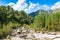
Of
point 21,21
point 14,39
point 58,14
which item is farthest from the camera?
point 21,21

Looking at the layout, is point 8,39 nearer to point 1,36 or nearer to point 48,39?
point 1,36

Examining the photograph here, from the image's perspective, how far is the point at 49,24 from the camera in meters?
27.7

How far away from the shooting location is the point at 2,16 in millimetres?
33531

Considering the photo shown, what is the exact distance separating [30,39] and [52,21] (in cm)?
904

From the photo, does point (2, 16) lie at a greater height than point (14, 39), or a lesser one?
greater

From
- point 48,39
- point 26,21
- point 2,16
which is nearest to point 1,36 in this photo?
point 48,39

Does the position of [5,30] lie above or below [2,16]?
below

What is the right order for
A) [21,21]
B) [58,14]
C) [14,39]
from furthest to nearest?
1. [21,21]
2. [58,14]
3. [14,39]

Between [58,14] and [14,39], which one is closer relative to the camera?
[14,39]

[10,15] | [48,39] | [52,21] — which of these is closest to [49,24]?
[52,21]

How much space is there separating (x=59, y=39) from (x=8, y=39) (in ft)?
20.1

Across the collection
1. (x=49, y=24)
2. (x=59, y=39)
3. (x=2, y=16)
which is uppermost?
(x=2, y=16)

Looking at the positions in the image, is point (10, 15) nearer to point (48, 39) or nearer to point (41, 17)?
point (41, 17)

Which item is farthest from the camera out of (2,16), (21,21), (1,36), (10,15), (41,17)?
(21,21)
